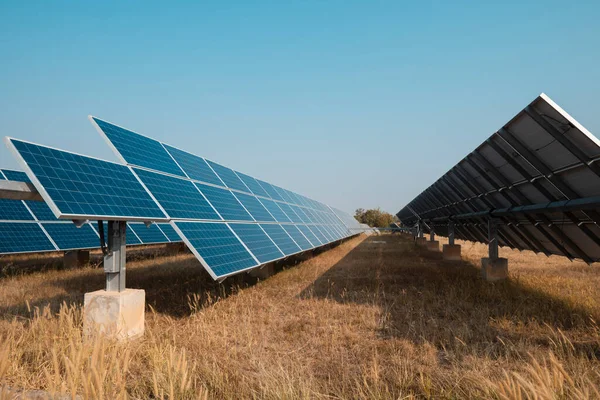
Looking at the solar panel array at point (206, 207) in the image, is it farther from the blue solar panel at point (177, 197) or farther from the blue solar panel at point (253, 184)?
the blue solar panel at point (253, 184)

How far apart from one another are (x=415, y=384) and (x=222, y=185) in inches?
451

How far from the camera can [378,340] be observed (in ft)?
23.7

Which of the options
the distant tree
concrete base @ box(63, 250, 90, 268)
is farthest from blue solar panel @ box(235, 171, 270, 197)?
the distant tree

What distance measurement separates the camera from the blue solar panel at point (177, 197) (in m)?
9.82

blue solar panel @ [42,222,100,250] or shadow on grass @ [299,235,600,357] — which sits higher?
blue solar panel @ [42,222,100,250]

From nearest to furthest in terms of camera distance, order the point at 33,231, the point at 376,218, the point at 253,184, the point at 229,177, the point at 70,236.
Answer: the point at 33,231, the point at 229,177, the point at 70,236, the point at 253,184, the point at 376,218

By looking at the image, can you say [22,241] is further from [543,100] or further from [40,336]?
[543,100]

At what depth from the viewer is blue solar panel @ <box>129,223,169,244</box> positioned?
70.9 ft

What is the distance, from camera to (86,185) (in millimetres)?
7773

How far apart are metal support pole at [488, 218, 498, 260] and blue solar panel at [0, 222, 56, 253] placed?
57.3 feet

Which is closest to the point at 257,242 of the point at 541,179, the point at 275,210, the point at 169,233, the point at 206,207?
the point at 206,207

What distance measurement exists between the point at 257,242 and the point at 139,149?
4276 mm

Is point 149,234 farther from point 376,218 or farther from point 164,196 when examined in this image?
point 376,218

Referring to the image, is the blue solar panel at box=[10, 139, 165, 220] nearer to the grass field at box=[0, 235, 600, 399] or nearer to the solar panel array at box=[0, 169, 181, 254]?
the grass field at box=[0, 235, 600, 399]
